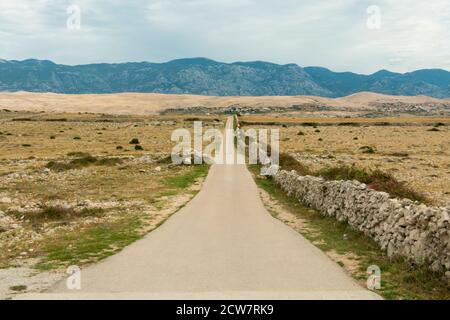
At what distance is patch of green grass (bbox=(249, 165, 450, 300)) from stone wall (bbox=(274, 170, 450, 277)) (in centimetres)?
24

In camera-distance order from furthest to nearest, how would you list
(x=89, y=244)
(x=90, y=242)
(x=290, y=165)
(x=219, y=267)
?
(x=290, y=165)
(x=90, y=242)
(x=89, y=244)
(x=219, y=267)

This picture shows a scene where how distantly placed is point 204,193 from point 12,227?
451 inches

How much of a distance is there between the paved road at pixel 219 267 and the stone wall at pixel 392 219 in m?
1.89

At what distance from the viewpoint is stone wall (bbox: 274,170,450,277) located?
1065 cm

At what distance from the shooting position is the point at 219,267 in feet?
38.8

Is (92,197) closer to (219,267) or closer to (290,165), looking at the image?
(290,165)

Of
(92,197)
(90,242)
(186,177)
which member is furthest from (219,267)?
(186,177)

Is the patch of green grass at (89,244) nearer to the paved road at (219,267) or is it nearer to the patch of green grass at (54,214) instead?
the paved road at (219,267)

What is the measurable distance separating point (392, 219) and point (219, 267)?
17.0 feet

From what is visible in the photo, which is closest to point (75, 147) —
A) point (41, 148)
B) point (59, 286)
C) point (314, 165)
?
point (41, 148)

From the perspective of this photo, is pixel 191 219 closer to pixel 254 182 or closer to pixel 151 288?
pixel 151 288

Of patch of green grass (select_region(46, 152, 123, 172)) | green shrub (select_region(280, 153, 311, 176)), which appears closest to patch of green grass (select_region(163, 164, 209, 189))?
green shrub (select_region(280, 153, 311, 176))

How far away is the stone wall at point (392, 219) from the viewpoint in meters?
10.6

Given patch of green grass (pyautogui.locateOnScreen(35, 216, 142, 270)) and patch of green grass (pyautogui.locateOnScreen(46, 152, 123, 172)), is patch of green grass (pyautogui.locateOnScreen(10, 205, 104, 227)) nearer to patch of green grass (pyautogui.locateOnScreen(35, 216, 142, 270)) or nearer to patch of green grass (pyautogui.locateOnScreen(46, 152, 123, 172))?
patch of green grass (pyautogui.locateOnScreen(35, 216, 142, 270))
